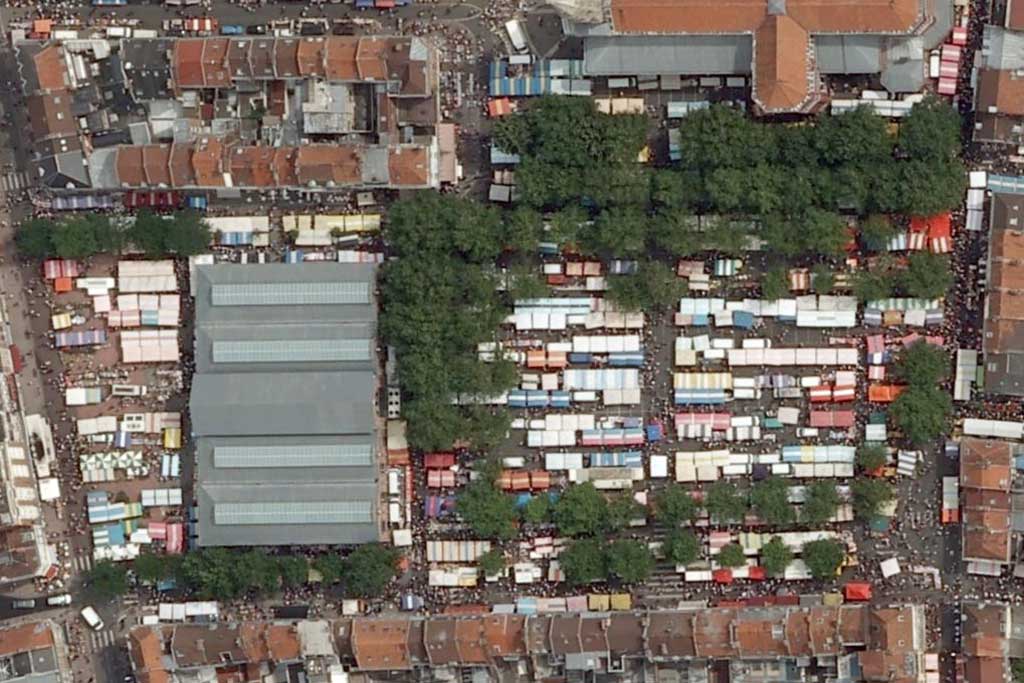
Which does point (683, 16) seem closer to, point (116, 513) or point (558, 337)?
point (558, 337)

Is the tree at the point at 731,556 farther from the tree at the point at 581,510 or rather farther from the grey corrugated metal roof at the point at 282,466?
the grey corrugated metal roof at the point at 282,466

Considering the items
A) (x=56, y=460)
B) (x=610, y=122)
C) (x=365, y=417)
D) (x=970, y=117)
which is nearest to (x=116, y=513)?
(x=56, y=460)

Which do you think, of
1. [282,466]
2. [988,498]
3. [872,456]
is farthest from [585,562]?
[988,498]

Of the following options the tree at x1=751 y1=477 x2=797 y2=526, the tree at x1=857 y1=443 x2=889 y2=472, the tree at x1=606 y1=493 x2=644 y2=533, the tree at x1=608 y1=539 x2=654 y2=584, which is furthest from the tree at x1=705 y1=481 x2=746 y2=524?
the tree at x1=857 y1=443 x2=889 y2=472

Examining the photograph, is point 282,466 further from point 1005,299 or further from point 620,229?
point 1005,299

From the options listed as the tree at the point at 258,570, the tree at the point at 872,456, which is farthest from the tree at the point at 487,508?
the tree at the point at 872,456

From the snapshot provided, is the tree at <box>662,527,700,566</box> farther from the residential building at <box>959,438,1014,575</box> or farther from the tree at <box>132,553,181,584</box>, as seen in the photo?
the tree at <box>132,553,181,584</box>
